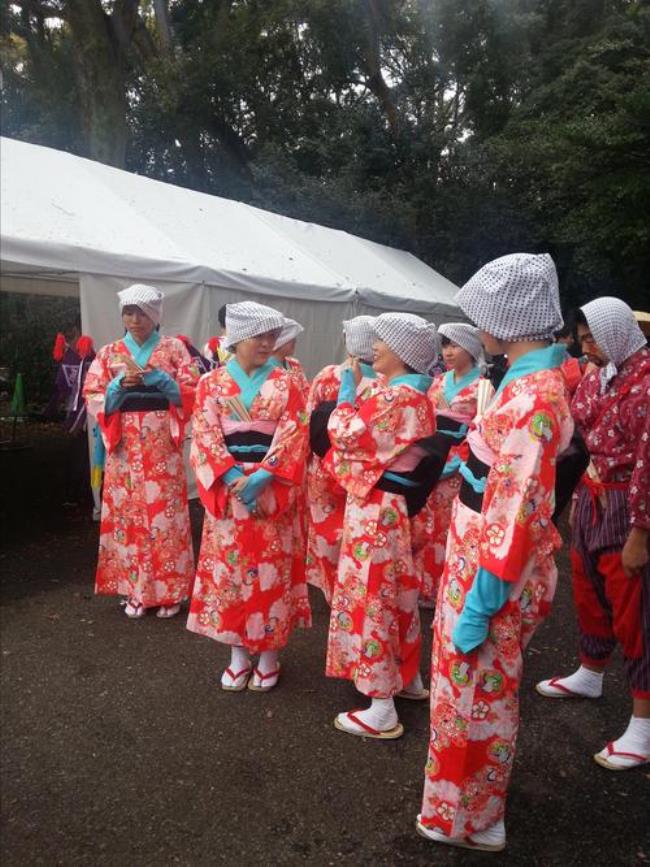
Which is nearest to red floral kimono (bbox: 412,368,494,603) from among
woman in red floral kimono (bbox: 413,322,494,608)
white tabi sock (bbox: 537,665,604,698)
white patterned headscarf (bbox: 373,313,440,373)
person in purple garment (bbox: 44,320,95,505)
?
woman in red floral kimono (bbox: 413,322,494,608)

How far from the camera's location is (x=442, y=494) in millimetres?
3945

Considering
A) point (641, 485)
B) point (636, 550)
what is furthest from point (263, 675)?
point (641, 485)

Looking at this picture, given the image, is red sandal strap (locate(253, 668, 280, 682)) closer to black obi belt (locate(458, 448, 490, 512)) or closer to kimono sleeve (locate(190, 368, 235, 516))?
kimono sleeve (locate(190, 368, 235, 516))

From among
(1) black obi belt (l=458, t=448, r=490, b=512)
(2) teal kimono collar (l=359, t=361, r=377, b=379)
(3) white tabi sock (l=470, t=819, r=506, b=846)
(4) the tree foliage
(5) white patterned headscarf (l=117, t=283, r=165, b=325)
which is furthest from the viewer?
(4) the tree foliage

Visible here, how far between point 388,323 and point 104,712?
2.05m

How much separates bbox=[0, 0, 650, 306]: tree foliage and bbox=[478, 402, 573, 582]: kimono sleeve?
8.66 m

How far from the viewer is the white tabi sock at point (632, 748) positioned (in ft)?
8.48

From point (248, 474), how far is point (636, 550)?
157cm

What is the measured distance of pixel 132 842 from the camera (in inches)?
83.0

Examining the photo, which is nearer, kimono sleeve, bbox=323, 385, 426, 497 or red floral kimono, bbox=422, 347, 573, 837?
red floral kimono, bbox=422, 347, 573, 837

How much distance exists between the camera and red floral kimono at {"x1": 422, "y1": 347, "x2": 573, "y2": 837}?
1.81 metres

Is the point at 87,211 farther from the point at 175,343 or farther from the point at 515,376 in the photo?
the point at 515,376

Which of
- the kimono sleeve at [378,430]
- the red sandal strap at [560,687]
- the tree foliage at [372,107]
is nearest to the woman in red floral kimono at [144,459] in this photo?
the kimono sleeve at [378,430]

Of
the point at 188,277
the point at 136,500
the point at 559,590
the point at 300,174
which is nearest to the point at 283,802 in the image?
the point at 136,500
